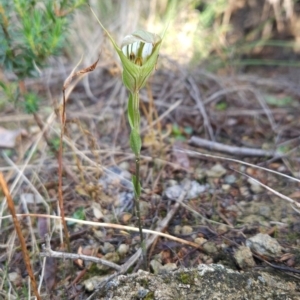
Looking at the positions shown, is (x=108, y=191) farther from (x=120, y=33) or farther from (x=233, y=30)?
(x=233, y=30)

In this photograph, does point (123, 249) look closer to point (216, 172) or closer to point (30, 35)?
point (216, 172)

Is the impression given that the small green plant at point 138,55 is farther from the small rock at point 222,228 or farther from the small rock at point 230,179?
the small rock at point 230,179

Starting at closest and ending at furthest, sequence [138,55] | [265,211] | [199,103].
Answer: [138,55]
[265,211]
[199,103]

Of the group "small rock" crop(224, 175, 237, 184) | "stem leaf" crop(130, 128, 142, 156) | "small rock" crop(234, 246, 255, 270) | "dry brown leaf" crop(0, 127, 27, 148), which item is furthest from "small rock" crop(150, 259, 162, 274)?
"dry brown leaf" crop(0, 127, 27, 148)

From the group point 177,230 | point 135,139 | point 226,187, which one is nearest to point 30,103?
point 135,139

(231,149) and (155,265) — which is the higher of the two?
(231,149)
